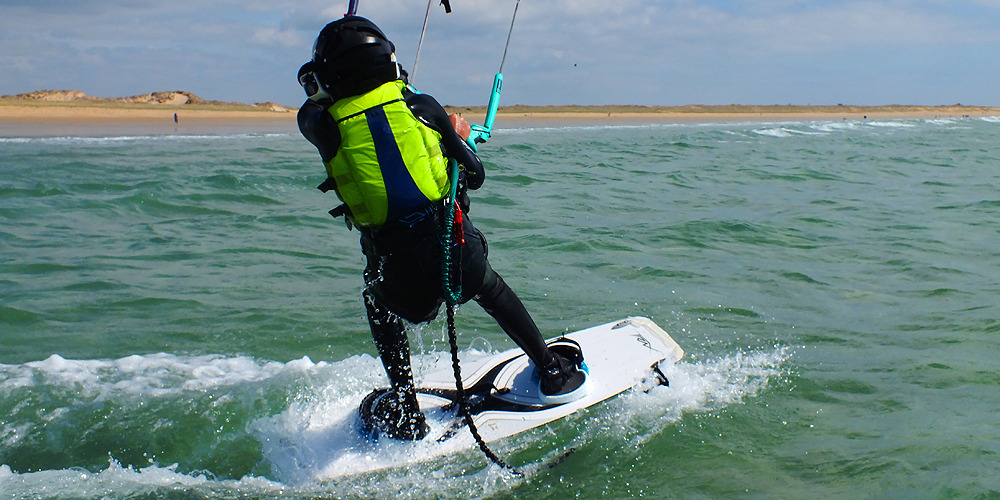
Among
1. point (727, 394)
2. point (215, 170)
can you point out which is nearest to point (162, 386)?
point (727, 394)

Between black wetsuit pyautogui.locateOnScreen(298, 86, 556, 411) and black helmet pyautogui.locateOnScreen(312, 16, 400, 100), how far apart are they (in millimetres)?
132

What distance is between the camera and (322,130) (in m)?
2.69

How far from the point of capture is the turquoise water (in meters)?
3.39

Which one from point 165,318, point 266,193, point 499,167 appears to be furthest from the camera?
point 499,167

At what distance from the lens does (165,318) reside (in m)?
5.74

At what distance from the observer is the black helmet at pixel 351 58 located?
8.71ft

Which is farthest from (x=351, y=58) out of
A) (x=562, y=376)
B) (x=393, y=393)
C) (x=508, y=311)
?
(x=562, y=376)

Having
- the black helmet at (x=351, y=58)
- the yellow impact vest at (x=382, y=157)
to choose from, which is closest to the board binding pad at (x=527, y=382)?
the yellow impact vest at (x=382, y=157)

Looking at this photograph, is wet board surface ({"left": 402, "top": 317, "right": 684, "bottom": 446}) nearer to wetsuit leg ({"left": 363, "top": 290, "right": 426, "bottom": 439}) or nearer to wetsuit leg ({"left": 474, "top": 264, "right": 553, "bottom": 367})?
wetsuit leg ({"left": 363, "top": 290, "right": 426, "bottom": 439})

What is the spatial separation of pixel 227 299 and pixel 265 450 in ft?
9.65

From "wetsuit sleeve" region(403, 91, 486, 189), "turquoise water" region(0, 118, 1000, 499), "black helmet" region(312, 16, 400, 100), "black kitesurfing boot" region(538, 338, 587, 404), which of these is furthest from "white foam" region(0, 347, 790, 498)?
"black helmet" region(312, 16, 400, 100)

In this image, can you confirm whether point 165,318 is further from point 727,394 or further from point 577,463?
point 727,394

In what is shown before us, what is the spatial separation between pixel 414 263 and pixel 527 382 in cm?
147

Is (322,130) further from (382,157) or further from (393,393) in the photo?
(393,393)
